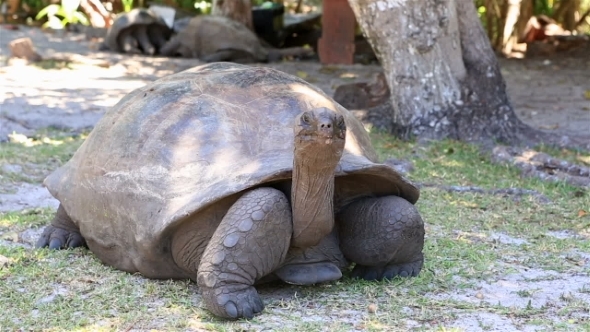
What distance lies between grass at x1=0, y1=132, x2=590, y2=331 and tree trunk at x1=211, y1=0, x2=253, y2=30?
789 cm

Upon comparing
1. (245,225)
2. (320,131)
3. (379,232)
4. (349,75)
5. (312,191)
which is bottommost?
(349,75)

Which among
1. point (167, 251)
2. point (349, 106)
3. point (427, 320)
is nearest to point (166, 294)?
point (167, 251)

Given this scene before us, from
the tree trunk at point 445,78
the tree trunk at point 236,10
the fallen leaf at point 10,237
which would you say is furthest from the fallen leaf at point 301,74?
the fallen leaf at point 10,237

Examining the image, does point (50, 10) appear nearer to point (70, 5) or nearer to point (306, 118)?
point (70, 5)

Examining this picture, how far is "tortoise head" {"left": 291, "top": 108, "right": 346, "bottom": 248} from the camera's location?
112 inches

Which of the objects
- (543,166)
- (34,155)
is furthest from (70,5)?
(543,166)

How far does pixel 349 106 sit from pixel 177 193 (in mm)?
4830

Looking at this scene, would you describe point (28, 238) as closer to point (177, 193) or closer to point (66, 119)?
point (177, 193)

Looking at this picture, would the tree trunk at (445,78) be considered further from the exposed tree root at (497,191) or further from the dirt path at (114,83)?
the exposed tree root at (497,191)

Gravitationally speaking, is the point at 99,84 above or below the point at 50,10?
below

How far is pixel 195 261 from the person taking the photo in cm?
332

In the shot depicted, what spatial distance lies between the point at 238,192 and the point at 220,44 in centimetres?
842

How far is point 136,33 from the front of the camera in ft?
39.3

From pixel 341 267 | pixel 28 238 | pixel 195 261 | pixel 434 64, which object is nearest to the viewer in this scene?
pixel 195 261
